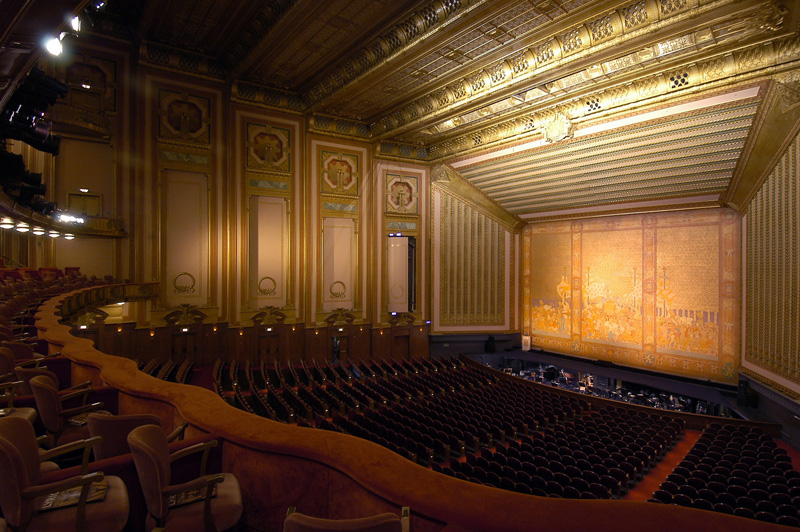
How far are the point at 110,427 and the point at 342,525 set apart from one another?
1665 millimetres

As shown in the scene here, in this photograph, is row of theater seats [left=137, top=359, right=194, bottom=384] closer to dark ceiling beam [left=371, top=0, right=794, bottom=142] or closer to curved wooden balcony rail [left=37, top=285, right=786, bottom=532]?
curved wooden balcony rail [left=37, top=285, right=786, bottom=532]

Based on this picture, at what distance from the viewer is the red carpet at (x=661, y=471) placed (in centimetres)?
645

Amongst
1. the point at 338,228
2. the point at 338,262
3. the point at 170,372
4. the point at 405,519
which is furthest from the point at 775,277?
the point at 170,372

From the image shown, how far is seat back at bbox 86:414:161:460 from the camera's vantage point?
214cm

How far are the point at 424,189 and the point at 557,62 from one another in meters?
7.76

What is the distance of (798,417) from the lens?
829cm

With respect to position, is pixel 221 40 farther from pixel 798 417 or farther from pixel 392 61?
pixel 798 417

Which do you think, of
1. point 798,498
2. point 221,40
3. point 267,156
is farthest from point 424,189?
point 798,498

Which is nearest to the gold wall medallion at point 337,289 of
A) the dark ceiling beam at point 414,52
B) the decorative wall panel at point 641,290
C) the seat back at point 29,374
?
the dark ceiling beam at point 414,52

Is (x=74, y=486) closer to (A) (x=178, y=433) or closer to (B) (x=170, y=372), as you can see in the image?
(A) (x=178, y=433)

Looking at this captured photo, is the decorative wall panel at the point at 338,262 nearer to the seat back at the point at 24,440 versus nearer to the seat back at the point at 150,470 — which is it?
the seat back at the point at 24,440

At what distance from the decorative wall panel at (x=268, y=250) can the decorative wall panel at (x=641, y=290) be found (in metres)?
9.75

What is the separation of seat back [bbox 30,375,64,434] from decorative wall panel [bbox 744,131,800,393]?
38.5 ft

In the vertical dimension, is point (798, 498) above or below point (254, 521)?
below
